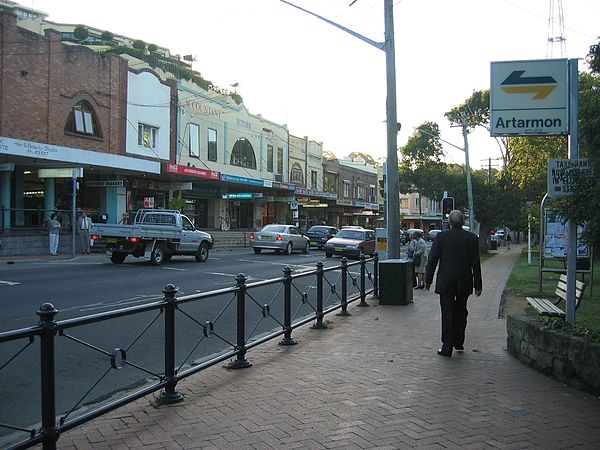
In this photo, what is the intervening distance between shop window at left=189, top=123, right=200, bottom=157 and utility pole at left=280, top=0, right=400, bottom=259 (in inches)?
961

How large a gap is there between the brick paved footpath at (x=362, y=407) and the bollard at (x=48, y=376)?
0.42 meters

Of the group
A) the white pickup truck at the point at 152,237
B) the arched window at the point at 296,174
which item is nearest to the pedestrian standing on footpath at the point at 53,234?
the white pickup truck at the point at 152,237

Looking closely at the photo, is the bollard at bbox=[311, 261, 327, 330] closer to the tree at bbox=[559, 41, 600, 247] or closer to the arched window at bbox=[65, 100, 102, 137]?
the tree at bbox=[559, 41, 600, 247]

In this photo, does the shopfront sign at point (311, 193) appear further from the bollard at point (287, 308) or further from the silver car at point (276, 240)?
the bollard at point (287, 308)

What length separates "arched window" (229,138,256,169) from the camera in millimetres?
41156

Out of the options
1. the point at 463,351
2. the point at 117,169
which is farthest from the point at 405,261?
the point at 117,169

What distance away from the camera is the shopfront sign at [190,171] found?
100ft

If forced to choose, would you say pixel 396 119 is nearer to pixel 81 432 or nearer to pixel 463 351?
pixel 463 351

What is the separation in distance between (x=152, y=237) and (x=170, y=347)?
14.4 meters

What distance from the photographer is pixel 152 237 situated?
754 inches

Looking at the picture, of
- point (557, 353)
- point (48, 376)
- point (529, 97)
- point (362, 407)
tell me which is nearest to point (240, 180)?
point (529, 97)

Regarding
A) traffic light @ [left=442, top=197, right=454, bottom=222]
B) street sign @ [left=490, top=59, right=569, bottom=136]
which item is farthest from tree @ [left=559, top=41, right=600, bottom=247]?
traffic light @ [left=442, top=197, right=454, bottom=222]

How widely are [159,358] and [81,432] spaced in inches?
46.9

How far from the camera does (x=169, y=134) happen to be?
34.2 meters
